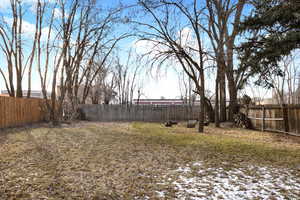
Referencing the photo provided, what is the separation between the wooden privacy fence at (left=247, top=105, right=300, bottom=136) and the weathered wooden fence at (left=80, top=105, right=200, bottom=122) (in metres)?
4.59

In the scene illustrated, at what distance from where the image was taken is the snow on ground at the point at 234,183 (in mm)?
2164

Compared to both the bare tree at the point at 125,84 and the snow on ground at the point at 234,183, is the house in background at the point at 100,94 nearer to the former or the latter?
the bare tree at the point at 125,84

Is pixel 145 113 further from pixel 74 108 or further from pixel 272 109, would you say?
pixel 272 109

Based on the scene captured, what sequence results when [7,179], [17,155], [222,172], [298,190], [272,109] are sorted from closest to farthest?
[298,190], [7,179], [222,172], [17,155], [272,109]

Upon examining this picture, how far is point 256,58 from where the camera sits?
478 cm

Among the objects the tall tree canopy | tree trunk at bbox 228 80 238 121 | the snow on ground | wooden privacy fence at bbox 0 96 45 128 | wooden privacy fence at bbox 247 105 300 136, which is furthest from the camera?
tree trunk at bbox 228 80 238 121

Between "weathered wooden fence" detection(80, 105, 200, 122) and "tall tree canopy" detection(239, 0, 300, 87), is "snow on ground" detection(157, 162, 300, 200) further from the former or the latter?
"weathered wooden fence" detection(80, 105, 200, 122)

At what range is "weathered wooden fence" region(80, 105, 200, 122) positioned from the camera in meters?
13.1

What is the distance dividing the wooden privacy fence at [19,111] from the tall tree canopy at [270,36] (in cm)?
825

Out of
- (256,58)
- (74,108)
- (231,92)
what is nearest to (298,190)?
(256,58)

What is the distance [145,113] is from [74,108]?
428 centimetres

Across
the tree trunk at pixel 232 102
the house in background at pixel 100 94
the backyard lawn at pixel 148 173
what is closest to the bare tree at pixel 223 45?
the tree trunk at pixel 232 102

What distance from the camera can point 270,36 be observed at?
461 cm

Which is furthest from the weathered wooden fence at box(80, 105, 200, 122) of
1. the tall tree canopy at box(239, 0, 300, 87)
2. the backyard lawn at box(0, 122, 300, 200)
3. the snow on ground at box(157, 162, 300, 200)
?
the snow on ground at box(157, 162, 300, 200)
